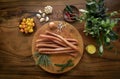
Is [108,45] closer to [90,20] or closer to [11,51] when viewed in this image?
[90,20]

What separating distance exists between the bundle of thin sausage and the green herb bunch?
0.44 ft

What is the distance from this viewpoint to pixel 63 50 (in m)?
1.38

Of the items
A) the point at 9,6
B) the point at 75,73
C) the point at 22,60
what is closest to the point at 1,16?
the point at 9,6

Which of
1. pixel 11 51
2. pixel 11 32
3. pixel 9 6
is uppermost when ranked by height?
pixel 9 6

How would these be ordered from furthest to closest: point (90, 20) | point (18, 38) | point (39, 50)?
point (18, 38)
point (39, 50)
point (90, 20)

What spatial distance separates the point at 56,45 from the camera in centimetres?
139

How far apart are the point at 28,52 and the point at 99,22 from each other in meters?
0.49

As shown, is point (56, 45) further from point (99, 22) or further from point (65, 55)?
point (99, 22)

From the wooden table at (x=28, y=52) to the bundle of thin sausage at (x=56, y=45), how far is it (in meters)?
0.08

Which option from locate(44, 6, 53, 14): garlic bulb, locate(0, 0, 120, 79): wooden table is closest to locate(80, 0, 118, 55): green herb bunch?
locate(0, 0, 120, 79): wooden table

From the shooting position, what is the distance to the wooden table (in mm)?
1369

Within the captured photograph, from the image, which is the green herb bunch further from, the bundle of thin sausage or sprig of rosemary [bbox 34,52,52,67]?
sprig of rosemary [bbox 34,52,52,67]

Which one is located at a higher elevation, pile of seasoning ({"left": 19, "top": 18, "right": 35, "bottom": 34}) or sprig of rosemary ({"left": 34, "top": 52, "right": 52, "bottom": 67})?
pile of seasoning ({"left": 19, "top": 18, "right": 35, "bottom": 34})

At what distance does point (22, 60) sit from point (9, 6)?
368 mm
